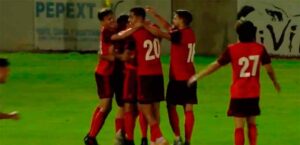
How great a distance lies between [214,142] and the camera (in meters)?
15.6

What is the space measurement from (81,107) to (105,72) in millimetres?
5774

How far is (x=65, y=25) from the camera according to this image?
3647cm

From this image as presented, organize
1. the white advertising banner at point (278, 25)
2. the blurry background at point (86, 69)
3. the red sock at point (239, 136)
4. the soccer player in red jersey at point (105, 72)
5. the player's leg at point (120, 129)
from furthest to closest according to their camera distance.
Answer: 1. the white advertising banner at point (278, 25)
2. the blurry background at point (86, 69)
3. the player's leg at point (120, 129)
4. the soccer player in red jersey at point (105, 72)
5. the red sock at point (239, 136)

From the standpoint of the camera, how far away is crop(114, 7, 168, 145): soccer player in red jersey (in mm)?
14094

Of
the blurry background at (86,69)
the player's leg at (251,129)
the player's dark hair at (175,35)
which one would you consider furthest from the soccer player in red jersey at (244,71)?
the blurry background at (86,69)

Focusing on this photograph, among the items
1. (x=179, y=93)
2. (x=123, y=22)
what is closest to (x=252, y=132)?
(x=179, y=93)

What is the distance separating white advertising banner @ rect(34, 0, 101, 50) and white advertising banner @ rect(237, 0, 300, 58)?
5.60m

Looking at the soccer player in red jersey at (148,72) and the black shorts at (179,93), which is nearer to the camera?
the soccer player in red jersey at (148,72)

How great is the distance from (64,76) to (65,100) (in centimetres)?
595

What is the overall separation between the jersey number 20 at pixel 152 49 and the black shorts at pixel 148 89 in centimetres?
28

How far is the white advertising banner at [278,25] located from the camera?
34719 mm

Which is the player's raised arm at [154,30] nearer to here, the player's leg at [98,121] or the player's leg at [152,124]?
the player's leg at [152,124]

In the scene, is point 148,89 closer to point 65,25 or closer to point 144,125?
point 144,125

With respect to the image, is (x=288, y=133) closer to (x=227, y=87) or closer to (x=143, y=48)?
(x=143, y=48)
